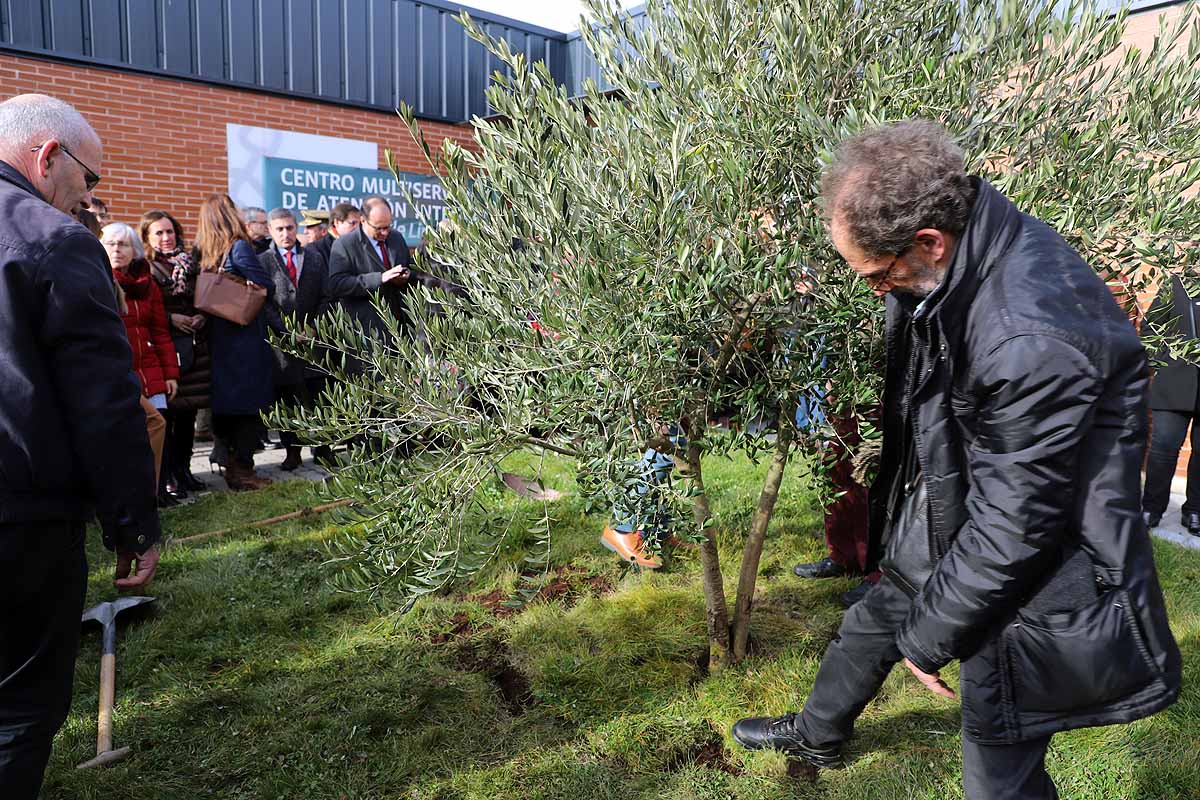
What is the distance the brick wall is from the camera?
902 centimetres

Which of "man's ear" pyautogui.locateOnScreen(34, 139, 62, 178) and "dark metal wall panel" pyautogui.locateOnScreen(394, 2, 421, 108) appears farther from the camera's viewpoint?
"dark metal wall panel" pyautogui.locateOnScreen(394, 2, 421, 108)

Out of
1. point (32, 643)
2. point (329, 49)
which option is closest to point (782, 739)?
point (32, 643)

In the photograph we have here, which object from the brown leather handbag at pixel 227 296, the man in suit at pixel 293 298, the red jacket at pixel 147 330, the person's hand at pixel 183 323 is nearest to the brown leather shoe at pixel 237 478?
the man in suit at pixel 293 298

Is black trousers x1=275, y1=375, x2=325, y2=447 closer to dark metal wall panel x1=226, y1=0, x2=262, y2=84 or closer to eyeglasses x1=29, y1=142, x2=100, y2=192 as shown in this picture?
eyeglasses x1=29, y1=142, x2=100, y2=192

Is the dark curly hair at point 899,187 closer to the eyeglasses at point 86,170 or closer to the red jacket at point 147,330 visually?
the eyeglasses at point 86,170

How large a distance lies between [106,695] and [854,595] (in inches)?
138

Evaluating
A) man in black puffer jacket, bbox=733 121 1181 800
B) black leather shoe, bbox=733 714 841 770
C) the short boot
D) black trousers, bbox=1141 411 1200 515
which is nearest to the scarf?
the short boot

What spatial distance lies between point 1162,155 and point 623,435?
80.4 inches

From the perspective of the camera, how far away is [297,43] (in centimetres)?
1055

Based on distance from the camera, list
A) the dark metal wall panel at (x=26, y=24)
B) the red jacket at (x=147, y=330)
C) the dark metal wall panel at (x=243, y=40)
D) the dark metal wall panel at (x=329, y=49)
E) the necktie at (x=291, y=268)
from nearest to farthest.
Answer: the red jacket at (x=147, y=330)
the necktie at (x=291, y=268)
the dark metal wall panel at (x=26, y=24)
the dark metal wall panel at (x=243, y=40)
the dark metal wall panel at (x=329, y=49)

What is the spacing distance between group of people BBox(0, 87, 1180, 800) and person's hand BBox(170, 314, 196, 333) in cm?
417

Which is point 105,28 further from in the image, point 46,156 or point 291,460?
point 46,156

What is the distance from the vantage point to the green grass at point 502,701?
3.01 metres

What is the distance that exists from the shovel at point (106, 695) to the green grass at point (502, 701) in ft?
0.19
